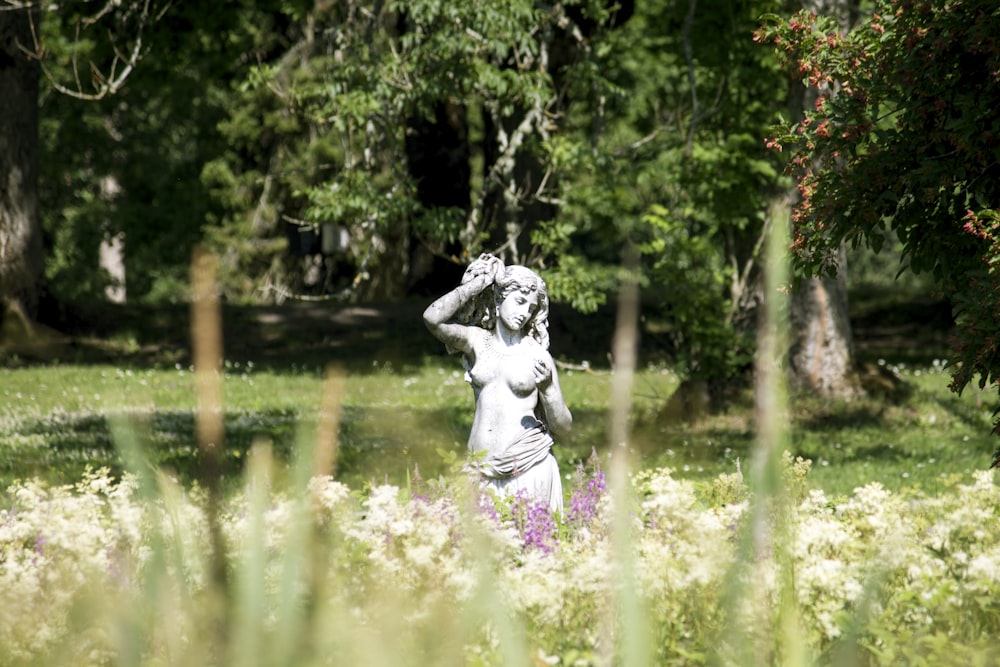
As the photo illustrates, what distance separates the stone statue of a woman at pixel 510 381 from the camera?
22.0 ft

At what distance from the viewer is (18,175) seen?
2022 centimetres

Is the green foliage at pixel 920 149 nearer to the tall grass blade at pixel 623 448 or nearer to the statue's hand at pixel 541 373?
the statue's hand at pixel 541 373

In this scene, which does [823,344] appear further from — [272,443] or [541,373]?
[541,373]

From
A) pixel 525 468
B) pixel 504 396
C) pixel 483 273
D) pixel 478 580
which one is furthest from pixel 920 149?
pixel 478 580

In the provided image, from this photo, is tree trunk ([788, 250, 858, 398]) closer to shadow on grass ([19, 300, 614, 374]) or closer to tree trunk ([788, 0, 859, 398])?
tree trunk ([788, 0, 859, 398])

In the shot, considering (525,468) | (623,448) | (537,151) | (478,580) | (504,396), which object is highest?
(537,151)

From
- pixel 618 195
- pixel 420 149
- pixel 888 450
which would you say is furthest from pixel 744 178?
pixel 420 149

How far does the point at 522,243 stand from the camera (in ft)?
61.7

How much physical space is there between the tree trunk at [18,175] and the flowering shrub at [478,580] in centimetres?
1498

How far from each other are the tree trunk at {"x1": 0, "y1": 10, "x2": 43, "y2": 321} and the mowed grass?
6.76 ft

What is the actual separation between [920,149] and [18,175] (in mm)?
16964

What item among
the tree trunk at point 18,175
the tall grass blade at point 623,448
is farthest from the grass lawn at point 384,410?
the tall grass blade at point 623,448

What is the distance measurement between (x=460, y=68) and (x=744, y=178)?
3859 mm

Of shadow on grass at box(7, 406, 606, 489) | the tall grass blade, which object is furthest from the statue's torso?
the tall grass blade
